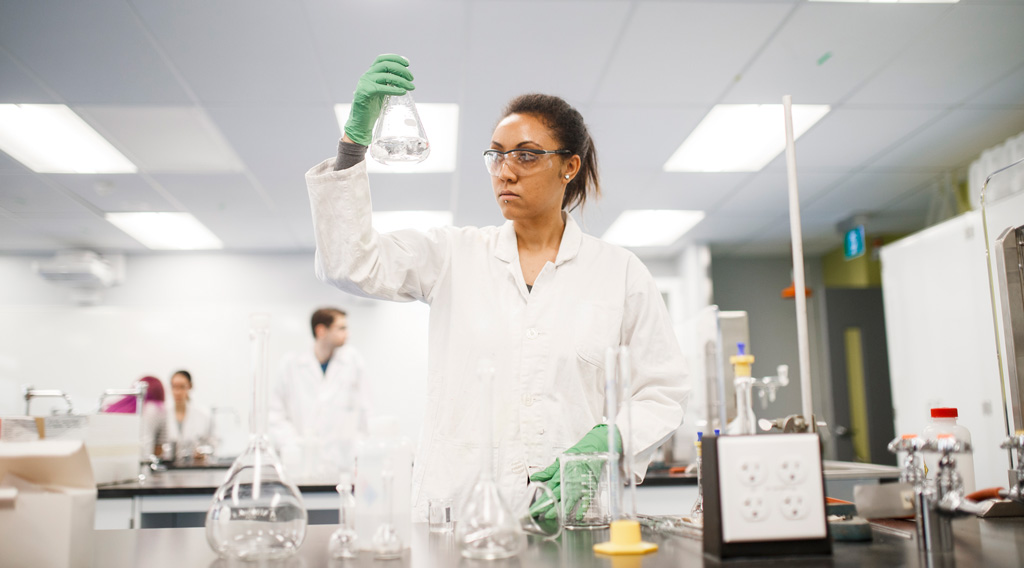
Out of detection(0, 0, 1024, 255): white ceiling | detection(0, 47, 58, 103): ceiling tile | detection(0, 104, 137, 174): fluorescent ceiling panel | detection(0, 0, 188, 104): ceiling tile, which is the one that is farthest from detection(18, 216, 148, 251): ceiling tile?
detection(0, 0, 188, 104): ceiling tile

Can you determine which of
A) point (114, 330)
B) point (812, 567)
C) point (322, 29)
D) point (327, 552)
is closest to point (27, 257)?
point (114, 330)

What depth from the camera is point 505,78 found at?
3.27 meters

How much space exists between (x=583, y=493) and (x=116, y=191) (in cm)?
459

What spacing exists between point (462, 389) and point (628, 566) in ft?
2.13

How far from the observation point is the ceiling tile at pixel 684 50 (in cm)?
277

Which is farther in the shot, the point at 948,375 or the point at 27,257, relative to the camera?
the point at 27,257

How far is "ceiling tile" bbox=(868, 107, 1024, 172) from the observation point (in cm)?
373

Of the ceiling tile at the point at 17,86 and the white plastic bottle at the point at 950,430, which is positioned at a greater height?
the ceiling tile at the point at 17,86

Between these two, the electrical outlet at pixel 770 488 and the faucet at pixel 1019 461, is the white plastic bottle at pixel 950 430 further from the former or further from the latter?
the electrical outlet at pixel 770 488

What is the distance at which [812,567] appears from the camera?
72cm

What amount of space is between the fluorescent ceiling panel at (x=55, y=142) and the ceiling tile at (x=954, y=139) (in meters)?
4.42

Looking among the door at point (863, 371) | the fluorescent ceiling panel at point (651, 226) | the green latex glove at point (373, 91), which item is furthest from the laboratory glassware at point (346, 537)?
the door at point (863, 371)

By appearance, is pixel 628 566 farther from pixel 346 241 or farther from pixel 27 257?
pixel 27 257

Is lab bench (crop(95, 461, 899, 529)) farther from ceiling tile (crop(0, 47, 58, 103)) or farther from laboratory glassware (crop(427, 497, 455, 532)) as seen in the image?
ceiling tile (crop(0, 47, 58, 103))
